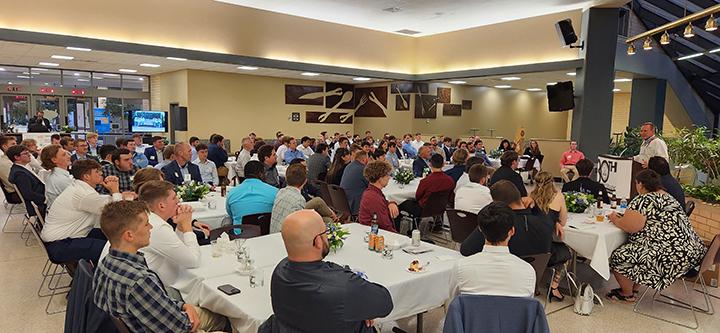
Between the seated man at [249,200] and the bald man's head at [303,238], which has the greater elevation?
the bald man's head at [303,238]

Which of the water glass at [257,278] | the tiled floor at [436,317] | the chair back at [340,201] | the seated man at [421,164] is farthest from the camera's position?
the seated man at [421,164]

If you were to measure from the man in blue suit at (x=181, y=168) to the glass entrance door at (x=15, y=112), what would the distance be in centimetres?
989

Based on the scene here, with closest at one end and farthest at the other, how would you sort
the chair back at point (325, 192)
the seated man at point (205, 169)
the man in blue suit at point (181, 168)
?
the man in blue suit at point (181, 168), the chair back at point (325, 192), the seated man at point (205, 169)

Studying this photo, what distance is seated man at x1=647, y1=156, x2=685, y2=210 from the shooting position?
5332 millimetres

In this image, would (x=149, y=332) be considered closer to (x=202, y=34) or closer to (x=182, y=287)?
(x=182, y=287)

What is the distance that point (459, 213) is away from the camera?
16.0 feet

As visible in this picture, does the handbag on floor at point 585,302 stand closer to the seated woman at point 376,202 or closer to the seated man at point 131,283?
the seated woman at point 376,202

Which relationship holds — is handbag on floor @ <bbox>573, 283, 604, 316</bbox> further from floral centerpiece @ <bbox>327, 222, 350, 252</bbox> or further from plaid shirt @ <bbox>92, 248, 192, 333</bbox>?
plaid shirt @ <bbox>92, 248, 192, 333</bbox>

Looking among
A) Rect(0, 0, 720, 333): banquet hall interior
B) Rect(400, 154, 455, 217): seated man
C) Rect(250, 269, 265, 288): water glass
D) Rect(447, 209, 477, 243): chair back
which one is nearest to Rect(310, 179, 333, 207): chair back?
Rect(0, 0, 720, 333): banquet hall interior

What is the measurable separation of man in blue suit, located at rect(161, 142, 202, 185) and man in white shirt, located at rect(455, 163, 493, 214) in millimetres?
3782

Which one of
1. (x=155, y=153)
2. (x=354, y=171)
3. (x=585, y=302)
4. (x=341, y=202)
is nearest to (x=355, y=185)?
(x=354, y=171)

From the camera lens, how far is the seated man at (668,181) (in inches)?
210

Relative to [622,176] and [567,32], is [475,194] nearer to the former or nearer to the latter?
[622,176]

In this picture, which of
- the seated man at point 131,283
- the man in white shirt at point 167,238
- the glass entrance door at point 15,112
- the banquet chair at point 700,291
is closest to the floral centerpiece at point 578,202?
the banquet chair at point 700,291
